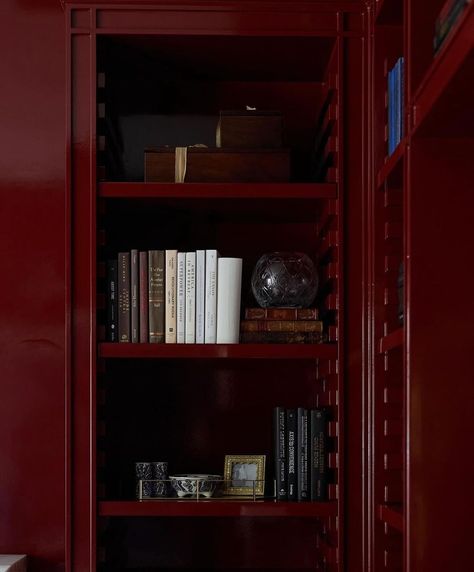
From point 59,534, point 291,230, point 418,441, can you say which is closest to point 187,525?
point 59,534

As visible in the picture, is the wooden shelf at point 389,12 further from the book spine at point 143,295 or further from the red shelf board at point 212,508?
the red shelf board at point 212,508

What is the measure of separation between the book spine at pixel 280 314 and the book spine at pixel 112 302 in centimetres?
31

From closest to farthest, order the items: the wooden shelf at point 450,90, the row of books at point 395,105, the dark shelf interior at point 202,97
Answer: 1. the wooden shelf at point 450,90
2. the row of books at point 395,105
3. the dark shelf interior at point 202,97

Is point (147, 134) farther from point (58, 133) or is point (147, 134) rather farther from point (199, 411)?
point (199, 411)

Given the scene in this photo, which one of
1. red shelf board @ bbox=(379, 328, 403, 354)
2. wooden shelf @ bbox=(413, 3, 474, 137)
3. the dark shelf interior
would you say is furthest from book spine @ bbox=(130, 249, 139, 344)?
wooden shelf @ bbox=(413, 3, 474, 137)

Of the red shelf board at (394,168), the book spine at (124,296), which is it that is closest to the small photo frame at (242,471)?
the book spine at (124,296)

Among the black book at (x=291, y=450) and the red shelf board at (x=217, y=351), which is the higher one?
the red shelf board at (x=217, y=351)

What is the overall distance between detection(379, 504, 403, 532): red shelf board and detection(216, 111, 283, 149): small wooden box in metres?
0.89

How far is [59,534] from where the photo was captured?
2570mm

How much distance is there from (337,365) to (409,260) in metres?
0.54

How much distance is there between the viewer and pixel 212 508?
8.22 feet

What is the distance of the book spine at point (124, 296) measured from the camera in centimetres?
257

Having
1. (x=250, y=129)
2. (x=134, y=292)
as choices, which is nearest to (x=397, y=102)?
(x=250, y=129)

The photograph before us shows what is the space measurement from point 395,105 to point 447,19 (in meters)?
0.56
